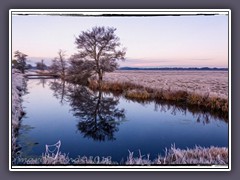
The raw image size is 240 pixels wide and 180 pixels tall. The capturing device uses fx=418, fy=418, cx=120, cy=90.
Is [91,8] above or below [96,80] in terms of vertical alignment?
above

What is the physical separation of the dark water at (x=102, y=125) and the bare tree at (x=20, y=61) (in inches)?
4.1

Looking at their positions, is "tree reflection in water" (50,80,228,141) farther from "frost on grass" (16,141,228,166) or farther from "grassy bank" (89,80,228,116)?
"frost on grass" (16,141,228,166)

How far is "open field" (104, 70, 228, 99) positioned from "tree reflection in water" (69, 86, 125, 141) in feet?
0.50

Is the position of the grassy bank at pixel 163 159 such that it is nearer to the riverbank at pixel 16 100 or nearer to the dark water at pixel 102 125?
the dark water at pixel 102 125

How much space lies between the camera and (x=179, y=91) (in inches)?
114

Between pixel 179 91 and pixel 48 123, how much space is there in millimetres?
925

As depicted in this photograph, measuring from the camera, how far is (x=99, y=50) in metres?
2.88

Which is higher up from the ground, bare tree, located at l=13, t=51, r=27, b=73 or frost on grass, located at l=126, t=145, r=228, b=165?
bare tree, located at l=13, t=51, r=27, b=73

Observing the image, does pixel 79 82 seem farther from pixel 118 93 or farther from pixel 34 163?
pixel 34 163

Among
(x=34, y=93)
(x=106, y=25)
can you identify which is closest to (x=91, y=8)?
(x=106, y=25)

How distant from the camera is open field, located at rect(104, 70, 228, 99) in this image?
2842 millimetres

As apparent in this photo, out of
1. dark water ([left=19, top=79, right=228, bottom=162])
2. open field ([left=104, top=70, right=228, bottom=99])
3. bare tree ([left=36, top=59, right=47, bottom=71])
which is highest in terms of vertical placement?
bare tree ([left=36, top=59, right=47, bottom=71])

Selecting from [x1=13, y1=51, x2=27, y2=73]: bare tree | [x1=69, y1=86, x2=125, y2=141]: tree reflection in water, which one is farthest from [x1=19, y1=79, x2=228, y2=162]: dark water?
[x1=13, y1=51, x2=27, y2=73]: bare tree

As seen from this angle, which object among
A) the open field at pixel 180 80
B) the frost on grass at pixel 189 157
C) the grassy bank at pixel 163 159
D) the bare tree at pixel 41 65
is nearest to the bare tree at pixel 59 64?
the bare tree at pixel 41 65
